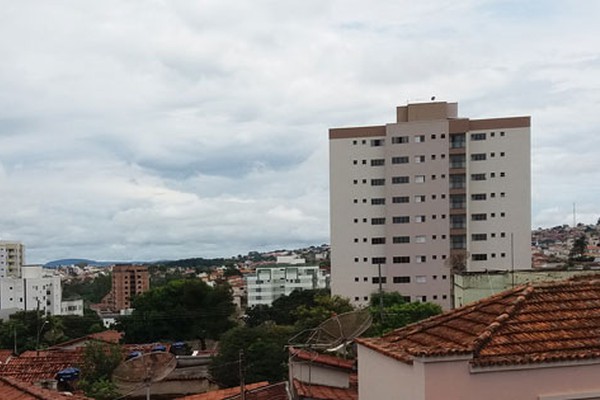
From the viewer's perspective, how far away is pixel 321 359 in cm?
1400

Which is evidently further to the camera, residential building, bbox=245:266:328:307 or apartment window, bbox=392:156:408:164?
residential building, bbox=245:266:328:307

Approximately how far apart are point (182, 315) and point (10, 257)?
90049 millimetres

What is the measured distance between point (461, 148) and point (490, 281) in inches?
1297

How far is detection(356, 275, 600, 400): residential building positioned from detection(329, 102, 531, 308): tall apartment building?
47.3 m

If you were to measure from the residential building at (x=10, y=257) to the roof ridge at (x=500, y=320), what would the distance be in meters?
123

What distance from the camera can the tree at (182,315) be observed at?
44156 mm

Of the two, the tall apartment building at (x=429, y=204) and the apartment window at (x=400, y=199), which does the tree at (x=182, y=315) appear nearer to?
the tall apartment building at (x=429, y=204)

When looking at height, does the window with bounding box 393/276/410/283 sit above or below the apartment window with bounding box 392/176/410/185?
below

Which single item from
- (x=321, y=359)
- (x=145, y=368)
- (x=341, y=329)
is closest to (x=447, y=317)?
(x=341, y=329)

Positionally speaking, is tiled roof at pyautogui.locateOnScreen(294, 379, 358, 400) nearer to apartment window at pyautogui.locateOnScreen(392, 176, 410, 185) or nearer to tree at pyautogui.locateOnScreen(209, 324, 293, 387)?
tree at pyautogui.locateOnScreen(209, 324, 293, 387)

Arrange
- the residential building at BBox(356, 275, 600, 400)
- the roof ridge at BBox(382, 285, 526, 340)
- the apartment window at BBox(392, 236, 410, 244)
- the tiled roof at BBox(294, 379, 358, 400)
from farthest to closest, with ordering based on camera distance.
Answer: the apartment window at BBox(392, 236, 410, 244)
the tiled roof at BBox(294, 379, 358, 400)
the roof ridge at BBox(382, 285, 526, 340)
the residential building at BBox(356, 275, 600, 400)

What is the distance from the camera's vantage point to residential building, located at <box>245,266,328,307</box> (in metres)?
105

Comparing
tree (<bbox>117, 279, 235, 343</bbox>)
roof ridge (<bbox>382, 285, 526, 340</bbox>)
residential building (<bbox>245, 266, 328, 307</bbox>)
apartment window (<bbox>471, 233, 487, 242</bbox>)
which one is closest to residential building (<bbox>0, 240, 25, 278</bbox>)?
residential building (<bbox>245, 266, 328, 307</bbox>)

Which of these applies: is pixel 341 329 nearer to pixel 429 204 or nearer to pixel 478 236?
pixel 429 204
